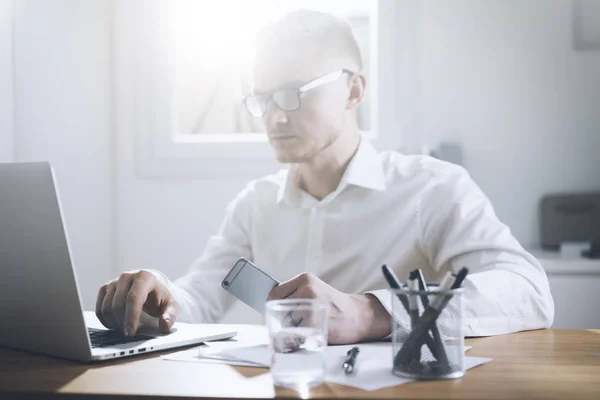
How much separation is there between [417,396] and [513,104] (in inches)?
69.3

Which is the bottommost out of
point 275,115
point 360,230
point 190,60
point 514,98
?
point 360,230

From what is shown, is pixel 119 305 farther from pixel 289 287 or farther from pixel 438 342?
pixel 438 342

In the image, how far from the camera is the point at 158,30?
2.38 meters

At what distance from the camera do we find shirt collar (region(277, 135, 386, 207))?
65.4 inches

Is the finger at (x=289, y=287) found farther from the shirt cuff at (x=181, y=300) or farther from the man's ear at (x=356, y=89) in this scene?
the man's ear at (x=356, y=89)

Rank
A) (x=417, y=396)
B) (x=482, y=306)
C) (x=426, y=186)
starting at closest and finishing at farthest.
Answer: (x=417, y=396) → (x=482, y=306) → (x=426, y=186)

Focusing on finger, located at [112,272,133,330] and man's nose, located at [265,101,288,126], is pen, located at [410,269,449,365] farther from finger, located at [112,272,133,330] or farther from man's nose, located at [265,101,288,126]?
man's nose, located at [265,101,288,126]

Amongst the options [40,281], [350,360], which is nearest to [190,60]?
[40,281]

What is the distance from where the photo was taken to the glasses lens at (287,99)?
1615 millimetres

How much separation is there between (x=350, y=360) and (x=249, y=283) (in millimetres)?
277

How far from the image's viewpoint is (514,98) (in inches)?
91.0

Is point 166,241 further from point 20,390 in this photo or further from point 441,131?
point 20,390

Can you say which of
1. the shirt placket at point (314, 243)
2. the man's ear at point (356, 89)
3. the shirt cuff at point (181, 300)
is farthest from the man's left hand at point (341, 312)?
the man's ear at point (356, 89)

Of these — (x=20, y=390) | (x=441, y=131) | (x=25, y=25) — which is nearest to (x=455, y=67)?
(x=441, y=131)
